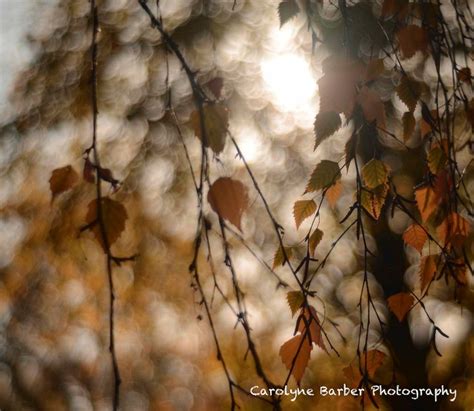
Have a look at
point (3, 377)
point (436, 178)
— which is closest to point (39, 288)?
point (3, 377)

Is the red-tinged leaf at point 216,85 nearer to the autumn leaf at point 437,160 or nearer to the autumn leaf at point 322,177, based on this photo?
the autumn leaf at point 322,177

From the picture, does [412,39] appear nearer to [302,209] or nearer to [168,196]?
[302,209]

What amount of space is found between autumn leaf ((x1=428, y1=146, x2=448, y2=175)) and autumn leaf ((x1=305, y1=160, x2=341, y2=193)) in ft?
0.79

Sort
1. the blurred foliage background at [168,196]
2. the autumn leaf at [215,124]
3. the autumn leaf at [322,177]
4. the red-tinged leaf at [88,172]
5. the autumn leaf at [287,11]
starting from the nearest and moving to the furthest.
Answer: the autumn leaf at [215,124] → the red-tinged leaf at [88,172] → the autumn leaf at [322,177] → the autumn leaf at [287,11] → the blurred foliage background at [168,196]

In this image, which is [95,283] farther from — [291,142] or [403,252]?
[403,252]

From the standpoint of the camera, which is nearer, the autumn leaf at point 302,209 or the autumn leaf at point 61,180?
the autumn leaf at point 61,180

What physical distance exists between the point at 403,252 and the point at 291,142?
5.48 ft

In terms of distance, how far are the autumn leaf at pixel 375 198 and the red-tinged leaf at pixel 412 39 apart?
385 millimetres

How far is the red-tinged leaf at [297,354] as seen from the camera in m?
1.07

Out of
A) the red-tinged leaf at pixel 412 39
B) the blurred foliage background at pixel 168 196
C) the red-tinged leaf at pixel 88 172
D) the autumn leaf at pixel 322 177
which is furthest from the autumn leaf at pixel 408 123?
the blurred foliage background at pixel 168 196

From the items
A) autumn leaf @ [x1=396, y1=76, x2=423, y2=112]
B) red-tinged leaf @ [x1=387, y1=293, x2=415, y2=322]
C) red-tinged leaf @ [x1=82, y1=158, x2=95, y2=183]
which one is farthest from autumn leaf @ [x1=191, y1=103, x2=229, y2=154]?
red-tinged leaf @ [x1=387, y1=293, x2=415, y2=322]

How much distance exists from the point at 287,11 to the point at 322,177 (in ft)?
1.47

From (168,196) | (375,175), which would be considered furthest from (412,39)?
(168,196)

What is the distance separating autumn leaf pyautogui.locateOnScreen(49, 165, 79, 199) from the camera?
109 cm
